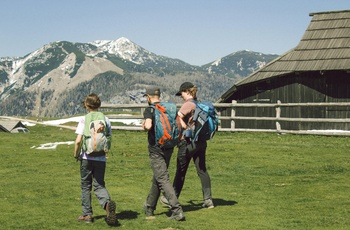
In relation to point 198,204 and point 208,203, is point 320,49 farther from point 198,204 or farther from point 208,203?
point 208,203

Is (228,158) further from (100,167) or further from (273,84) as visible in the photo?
(273,84)

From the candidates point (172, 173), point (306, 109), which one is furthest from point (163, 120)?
point (306, 109)

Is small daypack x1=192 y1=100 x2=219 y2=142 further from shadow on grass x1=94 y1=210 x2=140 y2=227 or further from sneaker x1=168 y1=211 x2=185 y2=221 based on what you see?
shadow on grass x1=94 y1=210 x2=140 y2=227

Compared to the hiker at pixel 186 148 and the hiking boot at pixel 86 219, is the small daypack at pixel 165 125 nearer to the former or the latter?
the hiker at pixel 186 148

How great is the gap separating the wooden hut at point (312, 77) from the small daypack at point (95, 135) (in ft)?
82.0

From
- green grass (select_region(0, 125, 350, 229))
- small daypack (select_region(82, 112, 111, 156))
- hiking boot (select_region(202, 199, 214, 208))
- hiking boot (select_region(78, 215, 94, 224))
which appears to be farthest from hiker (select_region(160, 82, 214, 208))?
hiking boot (select_region(78, 215, 94, 224))

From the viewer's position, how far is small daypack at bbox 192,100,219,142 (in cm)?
1048

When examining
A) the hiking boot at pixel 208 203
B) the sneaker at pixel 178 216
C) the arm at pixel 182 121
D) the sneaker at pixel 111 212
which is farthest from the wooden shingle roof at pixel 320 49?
the sneaker at pixel 111 212

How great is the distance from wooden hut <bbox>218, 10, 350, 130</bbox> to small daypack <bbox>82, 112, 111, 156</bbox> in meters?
25.0

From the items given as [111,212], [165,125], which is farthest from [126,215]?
[165,125]

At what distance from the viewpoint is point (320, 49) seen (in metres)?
36.3

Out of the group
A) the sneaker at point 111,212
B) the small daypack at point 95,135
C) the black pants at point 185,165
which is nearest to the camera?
the sneaker at point 111,212

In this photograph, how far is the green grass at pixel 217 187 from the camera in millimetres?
9891

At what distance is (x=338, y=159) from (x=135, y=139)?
10084mm
